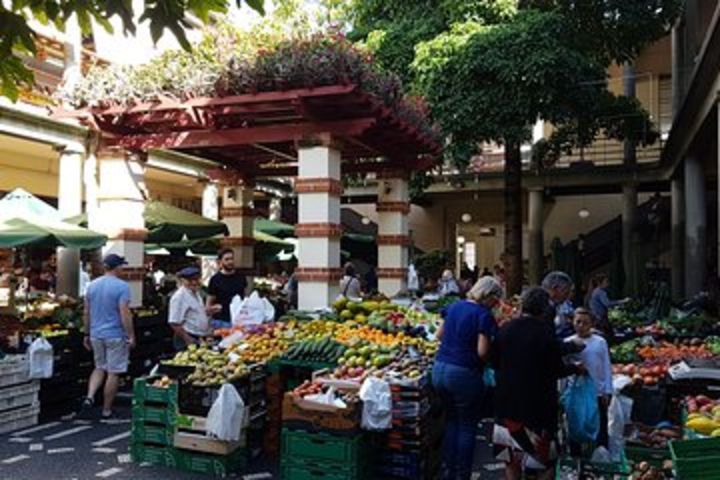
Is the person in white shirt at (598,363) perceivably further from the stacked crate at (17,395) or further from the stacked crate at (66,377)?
the stacked crate at (66,377)

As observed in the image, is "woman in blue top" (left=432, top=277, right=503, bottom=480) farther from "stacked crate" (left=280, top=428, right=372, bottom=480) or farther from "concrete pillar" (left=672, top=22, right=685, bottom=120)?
"concrete pillar" (left=672, top=22, right=685, bottom=120)

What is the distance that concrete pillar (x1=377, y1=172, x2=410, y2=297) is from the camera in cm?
1119

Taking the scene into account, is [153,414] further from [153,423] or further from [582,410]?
[582,410]

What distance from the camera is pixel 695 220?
15367 mm

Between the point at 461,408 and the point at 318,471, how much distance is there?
3.80ft

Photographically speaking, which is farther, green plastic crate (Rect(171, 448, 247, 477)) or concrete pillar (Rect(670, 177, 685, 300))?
concrete pillar (Rect(670, 177, 685, 300))

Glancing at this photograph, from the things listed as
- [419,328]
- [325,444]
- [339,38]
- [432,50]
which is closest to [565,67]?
[432,50]

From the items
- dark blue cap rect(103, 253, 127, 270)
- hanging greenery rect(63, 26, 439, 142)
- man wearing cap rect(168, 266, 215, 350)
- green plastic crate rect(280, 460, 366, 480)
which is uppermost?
hanging greenery rect(63, 26, 439, 142)

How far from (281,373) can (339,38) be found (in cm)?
412

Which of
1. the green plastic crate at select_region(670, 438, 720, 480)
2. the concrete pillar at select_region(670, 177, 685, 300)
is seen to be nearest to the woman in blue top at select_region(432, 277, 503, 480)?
the green plastic crate at select_region(670, 438, 720, 480)

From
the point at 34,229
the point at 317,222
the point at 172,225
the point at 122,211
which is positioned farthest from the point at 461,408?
the point at 172,225

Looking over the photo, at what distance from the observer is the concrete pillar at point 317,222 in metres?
8.27

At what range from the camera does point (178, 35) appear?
2.73 meters

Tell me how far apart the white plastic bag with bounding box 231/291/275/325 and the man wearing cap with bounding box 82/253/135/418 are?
115 cm
